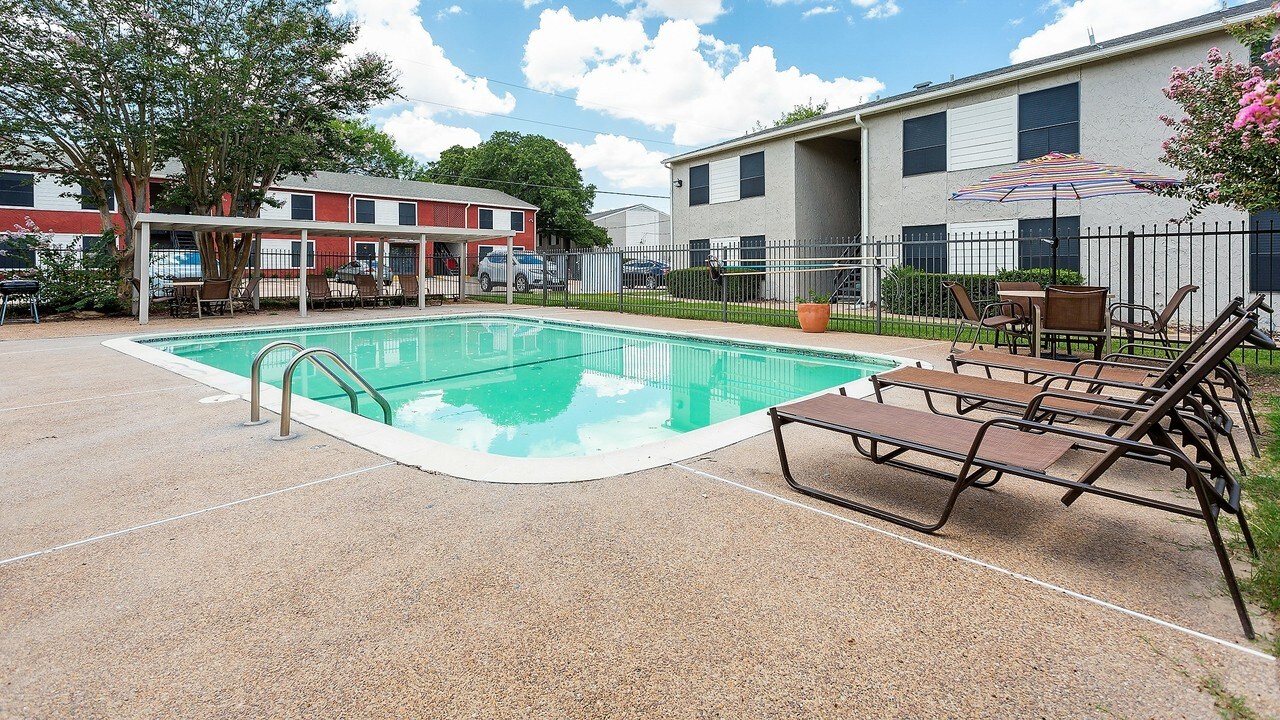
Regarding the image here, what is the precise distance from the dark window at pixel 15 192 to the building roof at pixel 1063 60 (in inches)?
1201

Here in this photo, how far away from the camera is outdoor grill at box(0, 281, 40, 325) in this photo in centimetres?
1317

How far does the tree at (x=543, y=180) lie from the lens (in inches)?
1839

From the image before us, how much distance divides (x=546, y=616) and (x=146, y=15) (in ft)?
58.2

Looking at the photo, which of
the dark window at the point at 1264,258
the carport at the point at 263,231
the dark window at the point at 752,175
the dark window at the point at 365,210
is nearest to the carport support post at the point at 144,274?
the carport at the point at 263,231

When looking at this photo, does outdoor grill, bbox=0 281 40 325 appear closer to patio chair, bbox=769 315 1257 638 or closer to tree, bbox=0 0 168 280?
tree, bbox=0 0 168 280

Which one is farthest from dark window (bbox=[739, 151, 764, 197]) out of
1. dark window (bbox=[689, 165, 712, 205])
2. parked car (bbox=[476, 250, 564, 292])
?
parked car (bbox=[476, 250, 564, 292])

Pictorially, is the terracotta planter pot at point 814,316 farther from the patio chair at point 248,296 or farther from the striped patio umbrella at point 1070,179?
the patio chair at point 248,296

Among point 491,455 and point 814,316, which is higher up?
point 814,316

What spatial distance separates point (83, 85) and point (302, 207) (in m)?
18.9

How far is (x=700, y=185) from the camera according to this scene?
2161 centimetres

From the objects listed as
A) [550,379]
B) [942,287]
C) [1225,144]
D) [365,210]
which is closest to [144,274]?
[550,379]

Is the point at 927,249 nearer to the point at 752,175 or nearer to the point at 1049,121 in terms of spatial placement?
the point at 1049,121

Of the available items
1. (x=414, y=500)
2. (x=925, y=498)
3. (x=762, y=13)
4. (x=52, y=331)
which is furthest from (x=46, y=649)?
(x=762, y=13)

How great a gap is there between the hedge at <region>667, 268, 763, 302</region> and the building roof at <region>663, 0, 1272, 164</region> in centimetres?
446
